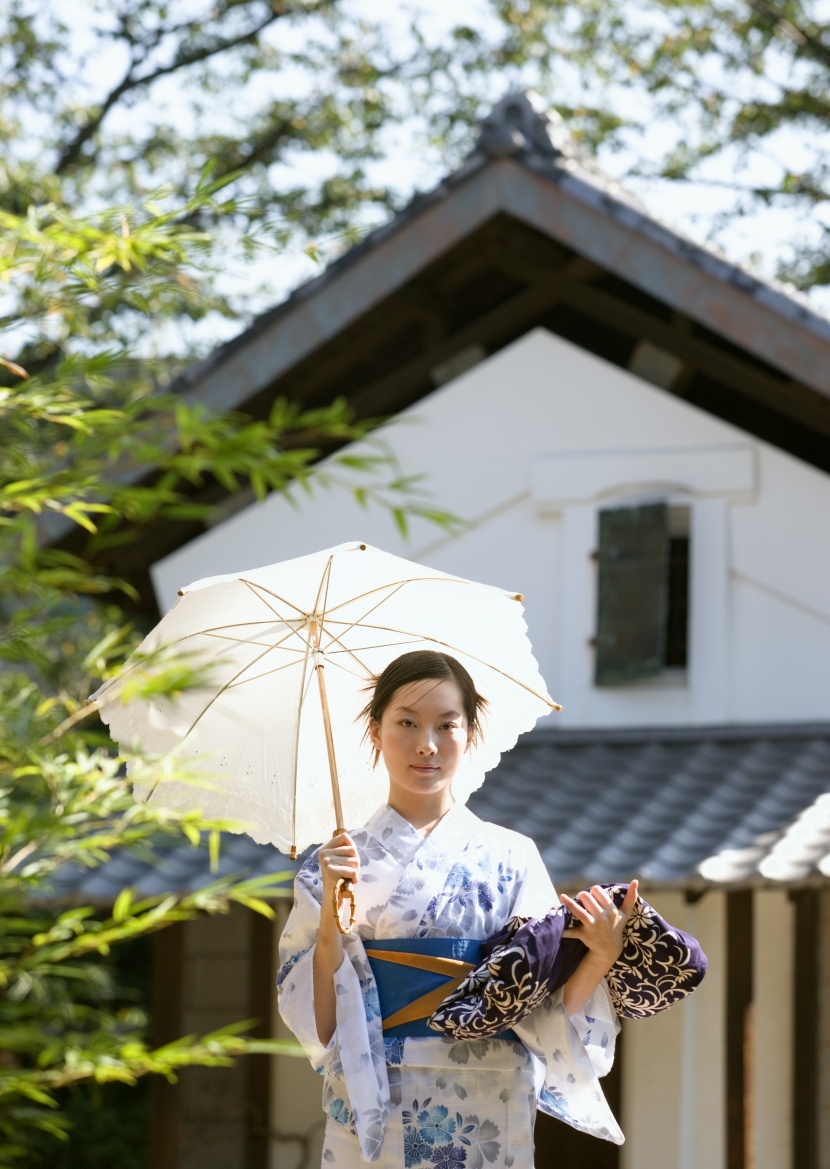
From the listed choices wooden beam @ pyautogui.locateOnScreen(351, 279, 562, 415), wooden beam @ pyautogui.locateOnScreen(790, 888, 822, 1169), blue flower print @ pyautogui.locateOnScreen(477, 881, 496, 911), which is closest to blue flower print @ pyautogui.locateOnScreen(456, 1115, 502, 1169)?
blue flower print @ pyautogui.locateOnScreen(477, 881, 496, 911)

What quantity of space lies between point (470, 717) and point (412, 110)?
37.2 feet

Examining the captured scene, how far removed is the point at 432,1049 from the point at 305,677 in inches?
33.3

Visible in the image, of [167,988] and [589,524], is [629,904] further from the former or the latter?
[589,524]

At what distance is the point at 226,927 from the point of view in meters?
8.02

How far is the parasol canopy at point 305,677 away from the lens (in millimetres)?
3123

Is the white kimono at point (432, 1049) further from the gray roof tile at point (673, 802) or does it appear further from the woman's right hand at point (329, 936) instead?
the gray roof tile at point (673, 802)

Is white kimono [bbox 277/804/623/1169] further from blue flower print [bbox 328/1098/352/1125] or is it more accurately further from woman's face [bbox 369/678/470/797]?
woman's face [bbox 369/678/470/797]

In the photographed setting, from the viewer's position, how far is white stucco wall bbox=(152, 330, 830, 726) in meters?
7.03

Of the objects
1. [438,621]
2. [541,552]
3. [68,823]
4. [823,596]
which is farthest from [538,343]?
[68,823]

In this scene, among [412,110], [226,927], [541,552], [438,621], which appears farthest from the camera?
[412,110]

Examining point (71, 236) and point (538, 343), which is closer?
point (71, 236)

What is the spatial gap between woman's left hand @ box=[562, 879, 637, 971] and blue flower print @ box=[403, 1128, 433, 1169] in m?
0.45

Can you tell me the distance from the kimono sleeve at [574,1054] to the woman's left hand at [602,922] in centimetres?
14

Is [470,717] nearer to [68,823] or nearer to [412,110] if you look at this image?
[68,823]
